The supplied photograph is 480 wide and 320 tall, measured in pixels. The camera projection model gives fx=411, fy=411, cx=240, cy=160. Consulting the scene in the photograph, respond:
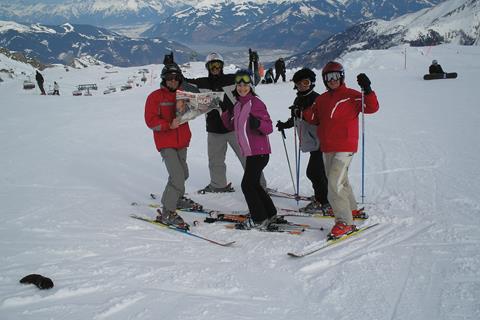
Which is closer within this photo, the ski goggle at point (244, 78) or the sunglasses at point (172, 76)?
the ski goggle at point (244, 78)

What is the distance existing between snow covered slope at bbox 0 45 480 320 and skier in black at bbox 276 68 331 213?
443 millimetres

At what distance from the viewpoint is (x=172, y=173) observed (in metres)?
5.72

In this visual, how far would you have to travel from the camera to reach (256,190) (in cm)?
540

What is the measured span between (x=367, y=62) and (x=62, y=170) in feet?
106

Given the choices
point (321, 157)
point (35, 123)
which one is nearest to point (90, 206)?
point (321, 157)

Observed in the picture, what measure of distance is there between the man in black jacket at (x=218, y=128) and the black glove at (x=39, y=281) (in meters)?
3.13

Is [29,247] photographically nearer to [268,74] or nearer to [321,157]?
[321,157]

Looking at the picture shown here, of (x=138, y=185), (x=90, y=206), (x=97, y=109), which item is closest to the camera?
(x=90, y=206)

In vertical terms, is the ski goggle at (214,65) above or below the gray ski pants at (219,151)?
above

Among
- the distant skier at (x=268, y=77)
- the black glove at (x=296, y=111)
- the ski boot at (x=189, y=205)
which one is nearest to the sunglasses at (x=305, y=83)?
the black glove at (x=296, y=111)

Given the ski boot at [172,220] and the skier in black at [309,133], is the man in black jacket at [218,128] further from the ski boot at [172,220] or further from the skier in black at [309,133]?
the ski boot at [172,220]

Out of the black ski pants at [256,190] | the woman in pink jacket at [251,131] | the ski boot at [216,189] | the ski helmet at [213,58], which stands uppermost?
the ski helmet at [213,58]

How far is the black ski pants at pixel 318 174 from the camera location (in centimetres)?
593

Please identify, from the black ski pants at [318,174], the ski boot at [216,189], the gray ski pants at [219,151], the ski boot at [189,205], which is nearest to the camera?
the black ski pants at [318,174]
